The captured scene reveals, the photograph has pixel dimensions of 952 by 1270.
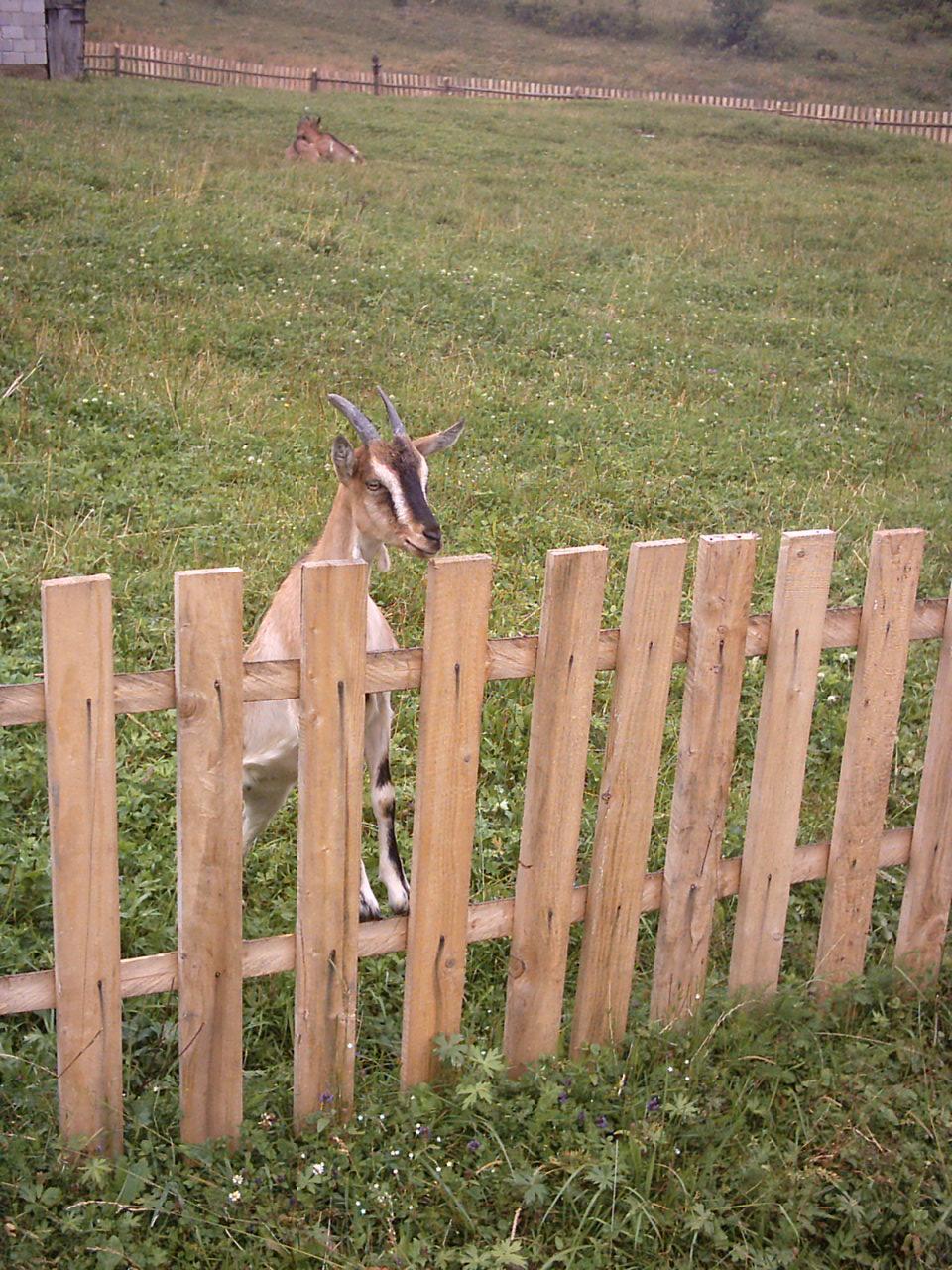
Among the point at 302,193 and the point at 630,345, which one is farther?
the point at 302,193

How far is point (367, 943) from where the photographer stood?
3260 millimetres

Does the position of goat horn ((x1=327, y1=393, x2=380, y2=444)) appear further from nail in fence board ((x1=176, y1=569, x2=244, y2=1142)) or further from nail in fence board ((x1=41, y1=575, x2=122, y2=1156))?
nail in fence board ((x1=41, y1=575, x2=122, y2=1156))

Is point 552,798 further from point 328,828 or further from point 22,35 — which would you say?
point 22,35

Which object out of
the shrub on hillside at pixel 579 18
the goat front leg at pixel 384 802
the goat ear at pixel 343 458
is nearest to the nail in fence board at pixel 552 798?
the goat front leg at pixel 384 802

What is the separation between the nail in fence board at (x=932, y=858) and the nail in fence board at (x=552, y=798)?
1263 millimetres

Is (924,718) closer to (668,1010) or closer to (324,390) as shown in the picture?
(668,1010)

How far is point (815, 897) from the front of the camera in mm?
4574

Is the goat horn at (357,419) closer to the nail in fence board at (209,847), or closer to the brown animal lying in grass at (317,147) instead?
the nail in fence board at (209,847)

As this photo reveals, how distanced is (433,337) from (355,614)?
8.74m

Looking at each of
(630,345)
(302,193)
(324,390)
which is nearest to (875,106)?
(302,193)

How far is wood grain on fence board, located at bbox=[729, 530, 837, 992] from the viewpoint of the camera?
3.45 m

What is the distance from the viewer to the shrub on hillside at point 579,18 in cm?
4841

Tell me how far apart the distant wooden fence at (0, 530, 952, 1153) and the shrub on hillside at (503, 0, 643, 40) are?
50.0m

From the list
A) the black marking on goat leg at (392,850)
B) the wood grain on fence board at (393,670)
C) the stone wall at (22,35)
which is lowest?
the black marking on goat leg at (392,850)
